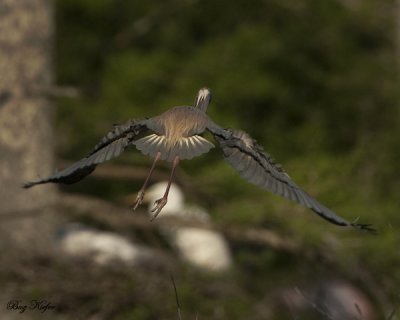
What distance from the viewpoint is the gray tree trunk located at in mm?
7230

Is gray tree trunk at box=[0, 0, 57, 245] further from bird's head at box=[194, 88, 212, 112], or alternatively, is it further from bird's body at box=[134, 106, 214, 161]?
bird's body at box=[134, 106, 214, 161]

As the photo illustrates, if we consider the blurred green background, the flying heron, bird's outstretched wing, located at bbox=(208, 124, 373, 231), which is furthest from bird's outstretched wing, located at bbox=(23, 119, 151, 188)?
the blurred green background

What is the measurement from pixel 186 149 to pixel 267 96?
774 centimetres

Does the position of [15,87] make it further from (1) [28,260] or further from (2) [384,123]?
(2) [384,123]

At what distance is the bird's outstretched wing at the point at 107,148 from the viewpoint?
3793 millimetres

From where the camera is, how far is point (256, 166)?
146 inches

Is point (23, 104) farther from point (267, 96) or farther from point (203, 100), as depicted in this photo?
point (267, 96)

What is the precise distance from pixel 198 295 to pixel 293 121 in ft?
15.9


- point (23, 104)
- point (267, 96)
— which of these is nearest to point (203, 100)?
point (23, 104)

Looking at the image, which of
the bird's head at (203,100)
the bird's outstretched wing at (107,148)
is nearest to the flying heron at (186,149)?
the bird's outstretched wing at (107,148)

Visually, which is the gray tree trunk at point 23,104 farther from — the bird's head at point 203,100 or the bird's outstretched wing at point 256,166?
the bird's outstretched wing at point 256,166

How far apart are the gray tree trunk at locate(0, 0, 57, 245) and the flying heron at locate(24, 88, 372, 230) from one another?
3.37 metres

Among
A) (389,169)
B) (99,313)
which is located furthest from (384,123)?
(99,313)

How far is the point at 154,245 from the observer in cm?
788
